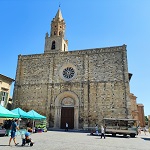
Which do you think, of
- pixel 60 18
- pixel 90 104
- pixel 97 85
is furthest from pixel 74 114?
pixel 60 18

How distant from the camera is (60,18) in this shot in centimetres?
3319

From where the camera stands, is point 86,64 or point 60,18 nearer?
point 86,64

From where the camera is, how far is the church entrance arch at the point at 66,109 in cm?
2130

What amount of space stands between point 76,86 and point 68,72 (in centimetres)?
257

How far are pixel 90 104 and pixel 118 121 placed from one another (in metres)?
4.66

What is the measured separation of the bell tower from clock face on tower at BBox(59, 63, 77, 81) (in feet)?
25.0

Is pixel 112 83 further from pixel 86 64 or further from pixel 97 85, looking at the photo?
pixel 86 64

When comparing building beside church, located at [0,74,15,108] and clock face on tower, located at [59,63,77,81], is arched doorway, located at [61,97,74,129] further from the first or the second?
building beside church, located at [0,74,15,108]

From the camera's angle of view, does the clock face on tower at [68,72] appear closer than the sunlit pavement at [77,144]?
No

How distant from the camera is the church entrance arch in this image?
21.3 m

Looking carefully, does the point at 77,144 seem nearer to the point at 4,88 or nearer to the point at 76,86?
the point at 76,86

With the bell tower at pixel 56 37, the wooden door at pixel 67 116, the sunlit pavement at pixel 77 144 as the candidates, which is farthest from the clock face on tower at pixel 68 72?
the sunlit pavement at pixel 77 144

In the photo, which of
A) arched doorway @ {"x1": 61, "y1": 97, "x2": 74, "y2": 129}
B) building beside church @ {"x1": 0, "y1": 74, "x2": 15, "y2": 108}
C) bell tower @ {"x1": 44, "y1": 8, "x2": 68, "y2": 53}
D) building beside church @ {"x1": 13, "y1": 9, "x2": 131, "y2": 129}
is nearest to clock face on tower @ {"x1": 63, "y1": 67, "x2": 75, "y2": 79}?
building beside church @ {"x1": 13, "y1": 9, "x2": 131, "y2": 129}

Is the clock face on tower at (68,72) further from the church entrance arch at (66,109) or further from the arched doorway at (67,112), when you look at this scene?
the arched doorway at (67,112)
